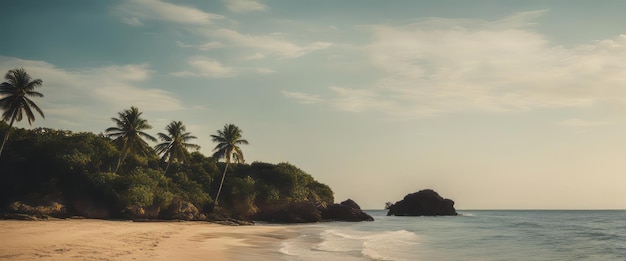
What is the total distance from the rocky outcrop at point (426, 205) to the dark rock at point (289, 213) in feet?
196

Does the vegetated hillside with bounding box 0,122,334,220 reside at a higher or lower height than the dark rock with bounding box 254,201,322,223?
higher

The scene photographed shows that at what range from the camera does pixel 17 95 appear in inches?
1688

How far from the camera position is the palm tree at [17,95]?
139ft

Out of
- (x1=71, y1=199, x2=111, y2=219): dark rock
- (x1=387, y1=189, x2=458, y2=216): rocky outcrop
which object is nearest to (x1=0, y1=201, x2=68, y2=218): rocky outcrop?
(x1=71, y1=199, x2=111, y2=219): dark rock

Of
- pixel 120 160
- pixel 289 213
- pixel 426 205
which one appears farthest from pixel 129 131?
pixel 426 205

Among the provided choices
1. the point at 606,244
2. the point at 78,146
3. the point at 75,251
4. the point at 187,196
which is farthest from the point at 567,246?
the point at 78,146

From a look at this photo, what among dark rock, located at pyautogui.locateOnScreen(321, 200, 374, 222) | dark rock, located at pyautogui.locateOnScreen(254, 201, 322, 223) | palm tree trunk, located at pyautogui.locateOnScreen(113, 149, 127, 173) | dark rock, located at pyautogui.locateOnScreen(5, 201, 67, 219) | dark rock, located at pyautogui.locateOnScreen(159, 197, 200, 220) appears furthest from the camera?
dark rock, located at pyautogui.locateOnScreen(321, 200, 374, 222)

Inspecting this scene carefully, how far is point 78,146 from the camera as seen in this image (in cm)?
4731

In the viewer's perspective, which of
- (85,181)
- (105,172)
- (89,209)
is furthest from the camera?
(105,172)

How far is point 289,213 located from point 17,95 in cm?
4049

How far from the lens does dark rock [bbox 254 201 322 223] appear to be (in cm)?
6900

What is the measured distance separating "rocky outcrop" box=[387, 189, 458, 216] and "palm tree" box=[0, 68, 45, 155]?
100650 millimetres

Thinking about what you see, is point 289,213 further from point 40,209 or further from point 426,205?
point 426,205

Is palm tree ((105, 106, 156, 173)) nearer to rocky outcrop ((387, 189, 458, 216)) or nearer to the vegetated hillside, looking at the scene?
the vegetated hillside
